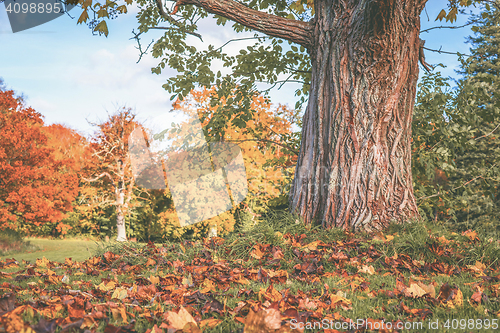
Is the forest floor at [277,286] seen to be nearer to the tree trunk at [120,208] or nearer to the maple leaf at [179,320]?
the maple leaf at [179,320]

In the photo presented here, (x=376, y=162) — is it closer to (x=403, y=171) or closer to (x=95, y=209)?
(x=403, y=171)

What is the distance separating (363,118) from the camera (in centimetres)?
429

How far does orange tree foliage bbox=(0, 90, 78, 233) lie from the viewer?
12.5 m

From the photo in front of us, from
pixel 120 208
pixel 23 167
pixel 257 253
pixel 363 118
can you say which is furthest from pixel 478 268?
pixel 120 208

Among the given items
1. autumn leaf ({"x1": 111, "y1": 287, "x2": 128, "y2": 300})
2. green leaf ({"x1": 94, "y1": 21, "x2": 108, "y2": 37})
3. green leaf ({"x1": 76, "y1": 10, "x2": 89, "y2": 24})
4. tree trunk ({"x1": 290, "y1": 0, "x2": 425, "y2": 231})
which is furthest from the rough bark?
autumn leaf ({"x1": 111, "y1": 287, "x2": 128, "y2": 300})

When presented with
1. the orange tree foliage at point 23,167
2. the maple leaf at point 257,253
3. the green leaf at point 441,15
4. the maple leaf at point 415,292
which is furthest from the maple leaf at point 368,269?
the orange tree foliage at point 23,167

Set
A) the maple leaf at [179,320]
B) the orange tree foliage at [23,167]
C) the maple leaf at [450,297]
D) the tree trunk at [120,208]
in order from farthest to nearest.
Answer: the tree trunk at [120,208] < the orange tree foliage at [23,167] < the maple leaf at [450,297] < the maple leaf at [179,320]

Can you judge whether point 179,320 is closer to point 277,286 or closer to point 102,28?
point 277,286

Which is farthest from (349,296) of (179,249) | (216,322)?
(179,249)

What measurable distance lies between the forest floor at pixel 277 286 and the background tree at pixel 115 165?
15094mm

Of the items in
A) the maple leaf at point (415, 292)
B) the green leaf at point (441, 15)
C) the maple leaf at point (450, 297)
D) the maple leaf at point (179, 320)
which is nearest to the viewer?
the maple leaf at point (179, 320)

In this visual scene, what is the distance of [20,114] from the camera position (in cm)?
1342

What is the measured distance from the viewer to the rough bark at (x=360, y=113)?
412 cm

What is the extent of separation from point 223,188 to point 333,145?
779cm
